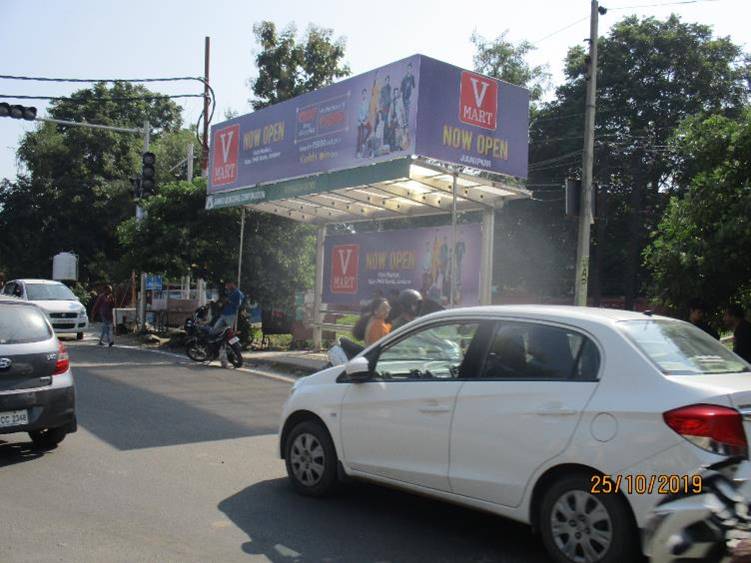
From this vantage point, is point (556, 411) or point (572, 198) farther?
point (572, 198)

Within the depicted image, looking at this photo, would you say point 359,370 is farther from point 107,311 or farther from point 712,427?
point 107,311

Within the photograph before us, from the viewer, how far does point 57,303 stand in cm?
2105

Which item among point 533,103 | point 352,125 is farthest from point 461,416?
point 533,103

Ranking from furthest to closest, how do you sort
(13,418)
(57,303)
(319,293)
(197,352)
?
(57,303)
(319,293)
(197,352)
(13,418)

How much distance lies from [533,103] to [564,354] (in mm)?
31613

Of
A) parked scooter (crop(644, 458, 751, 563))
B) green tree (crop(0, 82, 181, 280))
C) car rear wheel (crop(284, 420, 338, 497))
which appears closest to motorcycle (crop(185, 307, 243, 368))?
car rear wheel (crop(284, 420, 338, 497))

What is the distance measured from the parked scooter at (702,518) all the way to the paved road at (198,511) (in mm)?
1065

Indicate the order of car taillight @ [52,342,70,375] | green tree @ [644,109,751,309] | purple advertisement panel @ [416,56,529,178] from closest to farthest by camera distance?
1. car taillight @ [52,342,70,375]
2. green tree @ [644,109,751,309]
3. purple advertisement panel @ [416,56,529,178]

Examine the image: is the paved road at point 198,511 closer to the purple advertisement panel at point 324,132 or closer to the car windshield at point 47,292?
the purple advertisement panel at point 324,132

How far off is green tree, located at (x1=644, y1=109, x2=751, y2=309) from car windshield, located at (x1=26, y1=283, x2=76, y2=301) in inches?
710

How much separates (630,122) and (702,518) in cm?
2978

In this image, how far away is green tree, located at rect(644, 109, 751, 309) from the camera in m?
7.91

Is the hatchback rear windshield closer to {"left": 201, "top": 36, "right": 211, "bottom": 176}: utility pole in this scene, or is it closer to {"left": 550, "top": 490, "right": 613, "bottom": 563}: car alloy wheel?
{"left": 550, "top": 490, "right": 613, "bottom": 563}: car alloy wheel

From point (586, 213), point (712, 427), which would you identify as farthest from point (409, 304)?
point (586, 213)
